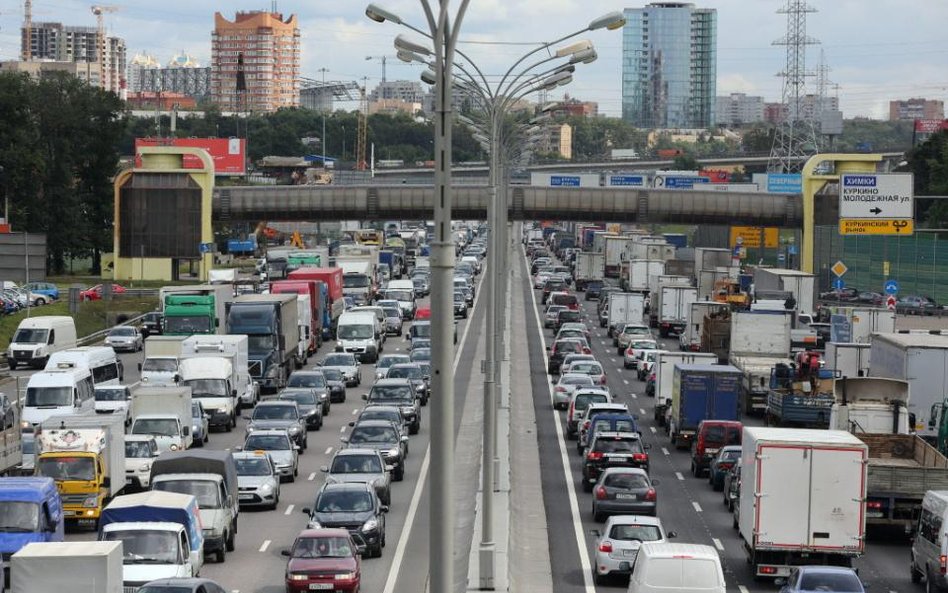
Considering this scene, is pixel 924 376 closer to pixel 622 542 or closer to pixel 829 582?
pixel 622 542

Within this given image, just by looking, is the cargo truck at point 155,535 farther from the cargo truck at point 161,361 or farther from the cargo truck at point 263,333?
the cargo truck at point 263,333

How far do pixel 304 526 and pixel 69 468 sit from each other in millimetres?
4593

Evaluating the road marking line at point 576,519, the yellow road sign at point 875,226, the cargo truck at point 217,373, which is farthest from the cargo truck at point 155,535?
the yellow road sign at point 875,226

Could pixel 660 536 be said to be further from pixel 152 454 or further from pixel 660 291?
pixel 660 291

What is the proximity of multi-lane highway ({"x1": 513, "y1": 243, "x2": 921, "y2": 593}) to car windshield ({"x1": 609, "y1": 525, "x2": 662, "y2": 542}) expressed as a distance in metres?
0.78

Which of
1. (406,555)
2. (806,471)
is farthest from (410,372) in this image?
(806,471)

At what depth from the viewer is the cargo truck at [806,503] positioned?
29.1 meters

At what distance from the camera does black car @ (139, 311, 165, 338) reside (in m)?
83.0

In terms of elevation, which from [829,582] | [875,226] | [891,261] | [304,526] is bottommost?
[304,526]

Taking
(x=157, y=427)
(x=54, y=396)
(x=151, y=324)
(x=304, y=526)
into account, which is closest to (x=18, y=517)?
(x=304, y=526)

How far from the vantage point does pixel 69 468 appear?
34906 mm

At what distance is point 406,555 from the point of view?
1287 inches

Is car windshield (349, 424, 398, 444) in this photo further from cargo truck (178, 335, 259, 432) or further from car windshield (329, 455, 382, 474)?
cargo truck (178, 335, 259, 432)

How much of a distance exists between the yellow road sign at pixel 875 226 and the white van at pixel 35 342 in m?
30.4
